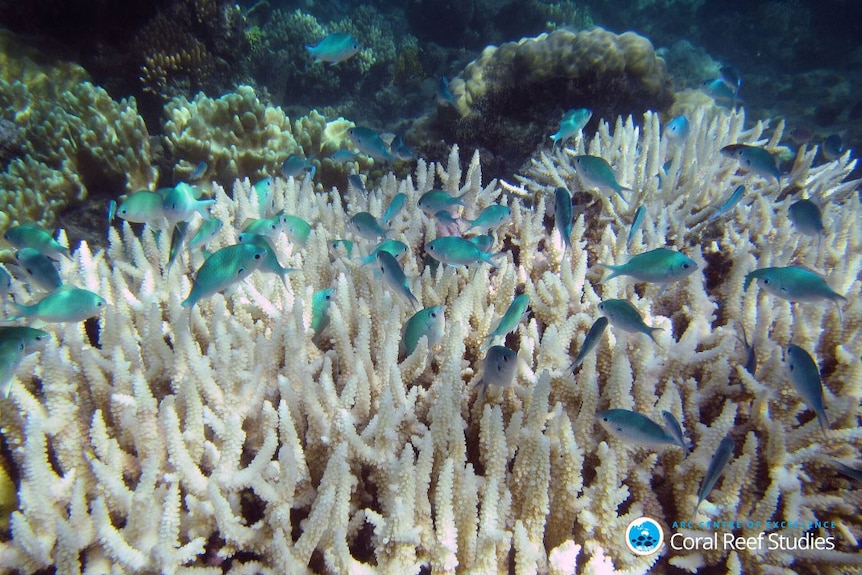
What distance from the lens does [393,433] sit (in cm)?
183

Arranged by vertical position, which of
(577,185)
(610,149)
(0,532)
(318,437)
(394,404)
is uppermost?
(610,149)

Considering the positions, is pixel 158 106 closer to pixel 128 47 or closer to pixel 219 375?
pixel 128 47

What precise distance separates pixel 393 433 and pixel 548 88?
6462 millimetres

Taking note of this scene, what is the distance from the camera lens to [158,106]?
7.59 meters

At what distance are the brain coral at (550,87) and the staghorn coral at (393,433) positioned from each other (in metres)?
4.49

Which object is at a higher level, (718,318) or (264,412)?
(718,318)

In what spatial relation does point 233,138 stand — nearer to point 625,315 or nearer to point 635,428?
point 625,315

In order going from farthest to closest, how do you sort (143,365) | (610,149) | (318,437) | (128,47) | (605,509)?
(128,47), (610,149), (143,365), (318,437), (605,509)

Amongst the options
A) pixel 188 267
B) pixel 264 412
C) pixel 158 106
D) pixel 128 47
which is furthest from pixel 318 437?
pixel 128 47

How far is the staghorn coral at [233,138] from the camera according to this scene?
5133mm

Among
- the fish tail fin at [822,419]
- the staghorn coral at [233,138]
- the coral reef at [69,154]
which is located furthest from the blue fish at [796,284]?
the coral reef at [69,154]

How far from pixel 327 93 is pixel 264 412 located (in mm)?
12592

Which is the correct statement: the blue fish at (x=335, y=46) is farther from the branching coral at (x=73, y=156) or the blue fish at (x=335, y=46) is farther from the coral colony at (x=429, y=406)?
the coral colony at (x=429, y=406)

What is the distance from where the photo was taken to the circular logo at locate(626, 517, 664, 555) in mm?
1710
